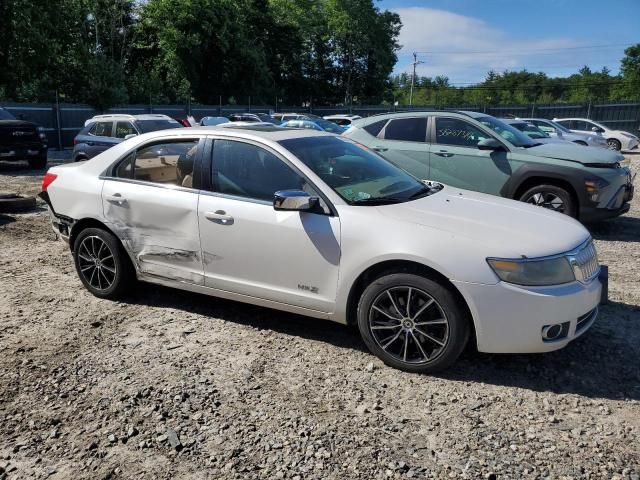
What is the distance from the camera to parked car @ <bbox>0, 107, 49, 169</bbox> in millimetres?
14336

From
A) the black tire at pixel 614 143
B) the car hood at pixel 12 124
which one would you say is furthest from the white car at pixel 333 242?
the black tire at pixel 614 143

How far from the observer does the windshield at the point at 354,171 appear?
157 inches

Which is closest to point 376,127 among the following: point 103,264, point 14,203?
point 103,264

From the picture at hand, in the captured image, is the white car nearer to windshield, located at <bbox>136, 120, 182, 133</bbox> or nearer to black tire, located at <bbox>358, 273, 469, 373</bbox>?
black tire, located at <bbox>358, 273, 469, 373</bbox>

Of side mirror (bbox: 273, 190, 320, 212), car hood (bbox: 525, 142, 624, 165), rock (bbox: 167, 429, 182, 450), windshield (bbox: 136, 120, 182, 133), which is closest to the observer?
rock (bbox: 167, 429, 182, 450)

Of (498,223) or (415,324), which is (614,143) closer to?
(498,223)

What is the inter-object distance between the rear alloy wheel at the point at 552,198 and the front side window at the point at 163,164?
5005 millimetres

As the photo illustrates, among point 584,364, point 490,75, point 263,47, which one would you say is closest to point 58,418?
point 584,364

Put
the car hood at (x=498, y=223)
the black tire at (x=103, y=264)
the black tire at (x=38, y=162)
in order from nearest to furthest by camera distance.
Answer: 1. the car hood at (x=498, y=223)
2. the black tire at (x=103, y=264)
3. the black tire at (x=38, y=162)

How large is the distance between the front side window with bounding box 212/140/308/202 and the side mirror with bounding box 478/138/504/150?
4.52 meters

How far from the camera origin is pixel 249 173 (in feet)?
13.8

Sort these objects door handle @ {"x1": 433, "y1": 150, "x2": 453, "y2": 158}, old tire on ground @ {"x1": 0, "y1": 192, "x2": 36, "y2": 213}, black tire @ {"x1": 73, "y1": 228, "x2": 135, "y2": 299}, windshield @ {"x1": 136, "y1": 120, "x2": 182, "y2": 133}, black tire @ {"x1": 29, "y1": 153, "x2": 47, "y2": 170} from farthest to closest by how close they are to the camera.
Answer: black tire @ {"x1": 29, "y1": 153, "x2": 47, "y2": 170}, windshield @ {"x1": 136, "y1": 120, "x2": 182, "y2": 133}, old tire on ground @ {"x1": 0, "y1": 192, "x2": 36, "y2": 213}, door handle @ {"x1": 433, "y1": 150, "x2": 453, "y2": 158}, black tire @ {"x1": 73, "y1": 228, "x2": 135, "y2": 299}

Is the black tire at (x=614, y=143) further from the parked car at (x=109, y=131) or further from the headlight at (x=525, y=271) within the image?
the headlight at (x=525, y=271)

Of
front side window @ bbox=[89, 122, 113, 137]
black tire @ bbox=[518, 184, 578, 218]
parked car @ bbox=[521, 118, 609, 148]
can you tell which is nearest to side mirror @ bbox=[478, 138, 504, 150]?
black tire @ bbox=[518, 184, 578, 218]
